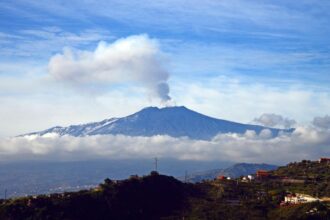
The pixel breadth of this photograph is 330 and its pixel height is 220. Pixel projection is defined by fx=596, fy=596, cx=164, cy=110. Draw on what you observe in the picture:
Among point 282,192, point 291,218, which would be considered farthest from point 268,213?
point 282,192

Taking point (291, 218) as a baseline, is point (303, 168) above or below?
above

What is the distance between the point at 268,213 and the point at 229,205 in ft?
20.0

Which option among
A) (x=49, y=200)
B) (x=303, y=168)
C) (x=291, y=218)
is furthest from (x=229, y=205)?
(x=303, y=168)

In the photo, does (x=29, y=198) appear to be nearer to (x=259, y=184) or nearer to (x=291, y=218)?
(x=291, y=218)

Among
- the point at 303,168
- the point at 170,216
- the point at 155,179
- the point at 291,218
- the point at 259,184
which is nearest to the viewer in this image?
the point at 291,218

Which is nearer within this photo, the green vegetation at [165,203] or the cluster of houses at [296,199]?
the green vegetation at [165,203]

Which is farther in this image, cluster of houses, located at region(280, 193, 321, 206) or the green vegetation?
cluster of houses, located at region(280, 193, 321, 206)

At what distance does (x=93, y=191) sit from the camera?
83188mm

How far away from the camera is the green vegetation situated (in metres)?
73.8

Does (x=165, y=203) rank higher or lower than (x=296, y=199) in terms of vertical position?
lower

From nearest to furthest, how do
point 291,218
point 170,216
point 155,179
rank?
point 291,218 → point 170,216 → point 155,179

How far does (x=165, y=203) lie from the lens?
8525cm

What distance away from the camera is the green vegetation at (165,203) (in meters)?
73.8

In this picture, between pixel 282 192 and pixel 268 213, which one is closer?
pixel 268 213
